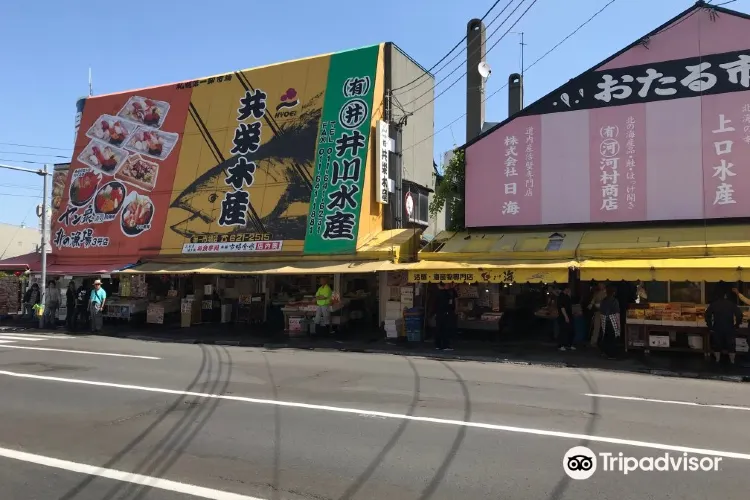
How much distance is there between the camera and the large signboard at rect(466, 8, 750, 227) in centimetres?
1373

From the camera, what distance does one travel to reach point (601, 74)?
602 inches

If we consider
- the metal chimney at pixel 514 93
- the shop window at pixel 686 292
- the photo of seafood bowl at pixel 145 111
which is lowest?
the shop window at pixel 686 292

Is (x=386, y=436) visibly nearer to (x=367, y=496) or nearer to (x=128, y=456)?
(x=367, y=496)

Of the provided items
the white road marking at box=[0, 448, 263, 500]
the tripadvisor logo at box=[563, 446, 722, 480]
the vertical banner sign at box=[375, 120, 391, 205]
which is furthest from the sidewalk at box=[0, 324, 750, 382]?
the white road marking at box=[0, 448, 263, 500]

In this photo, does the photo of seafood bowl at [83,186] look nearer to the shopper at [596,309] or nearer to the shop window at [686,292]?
the shopper at [596,309]

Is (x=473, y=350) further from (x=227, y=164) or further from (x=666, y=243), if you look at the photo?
(x=227, y=164)

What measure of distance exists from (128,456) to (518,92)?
31160 mm

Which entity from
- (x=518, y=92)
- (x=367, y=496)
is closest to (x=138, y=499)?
(x=367, y=496)

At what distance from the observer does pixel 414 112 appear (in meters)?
20.9

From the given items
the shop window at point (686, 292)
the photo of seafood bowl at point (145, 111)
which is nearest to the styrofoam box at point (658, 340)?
the shop window at point (686, 292)

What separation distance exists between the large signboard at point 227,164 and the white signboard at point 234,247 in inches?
1.8

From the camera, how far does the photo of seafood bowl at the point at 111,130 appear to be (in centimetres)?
2350

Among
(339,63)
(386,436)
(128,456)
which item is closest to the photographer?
(128,456)

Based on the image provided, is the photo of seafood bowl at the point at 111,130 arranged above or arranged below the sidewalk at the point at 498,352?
above
